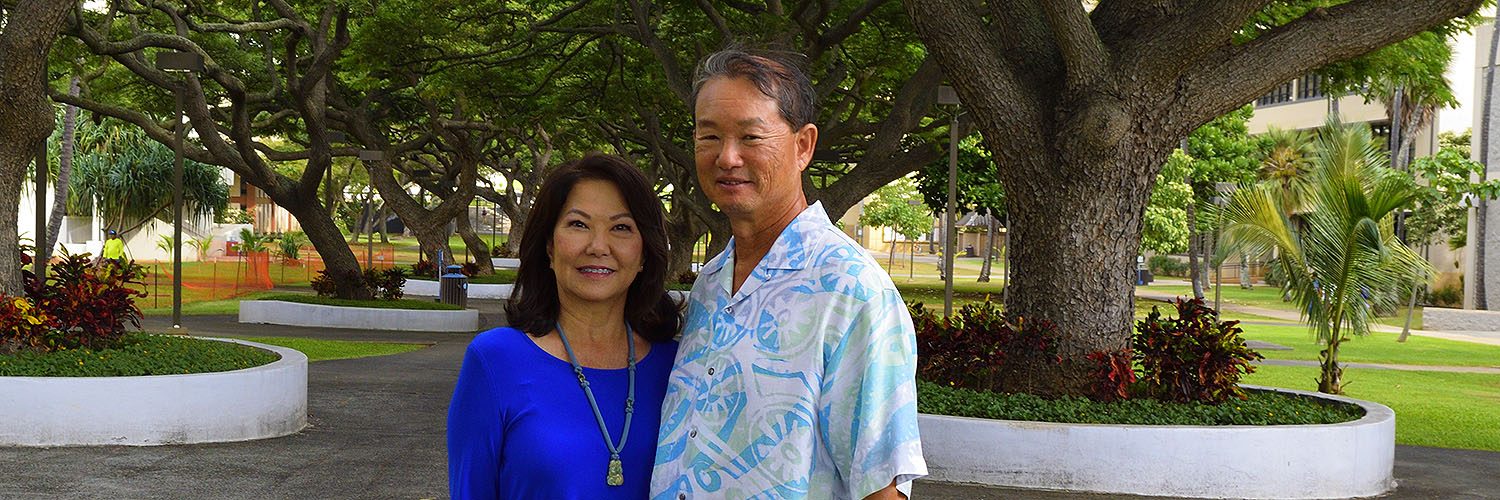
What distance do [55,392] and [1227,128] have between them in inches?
1199

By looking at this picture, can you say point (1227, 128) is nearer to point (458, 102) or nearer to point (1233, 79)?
point (458, 102)

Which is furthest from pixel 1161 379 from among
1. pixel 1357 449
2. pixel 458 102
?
pixel 458 102

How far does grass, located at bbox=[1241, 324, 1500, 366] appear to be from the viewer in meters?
20.1

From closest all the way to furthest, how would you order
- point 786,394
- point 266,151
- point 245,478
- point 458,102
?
point 786,394
point 245,478
point 266,151
point 458,102

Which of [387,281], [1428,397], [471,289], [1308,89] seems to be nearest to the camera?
[1428,397]

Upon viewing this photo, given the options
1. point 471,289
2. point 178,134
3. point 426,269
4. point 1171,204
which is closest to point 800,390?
point 178,134

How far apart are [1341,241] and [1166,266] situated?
149 feet

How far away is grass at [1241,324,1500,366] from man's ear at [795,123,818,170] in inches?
688

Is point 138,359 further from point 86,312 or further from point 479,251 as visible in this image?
point 479,251

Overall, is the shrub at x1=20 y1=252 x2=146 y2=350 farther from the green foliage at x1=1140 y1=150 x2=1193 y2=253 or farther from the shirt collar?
the green foliage at x1=1140 y1=150 x2=1193 y2=253

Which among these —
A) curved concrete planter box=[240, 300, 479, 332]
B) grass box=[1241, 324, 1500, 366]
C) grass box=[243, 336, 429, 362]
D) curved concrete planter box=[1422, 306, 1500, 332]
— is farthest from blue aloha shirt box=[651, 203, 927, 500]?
curved concrete planter box=[1422, 306, 1500, 332]

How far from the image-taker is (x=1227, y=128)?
3412 cm

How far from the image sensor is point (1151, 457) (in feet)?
26.4

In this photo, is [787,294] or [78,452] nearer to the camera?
[787,294]
